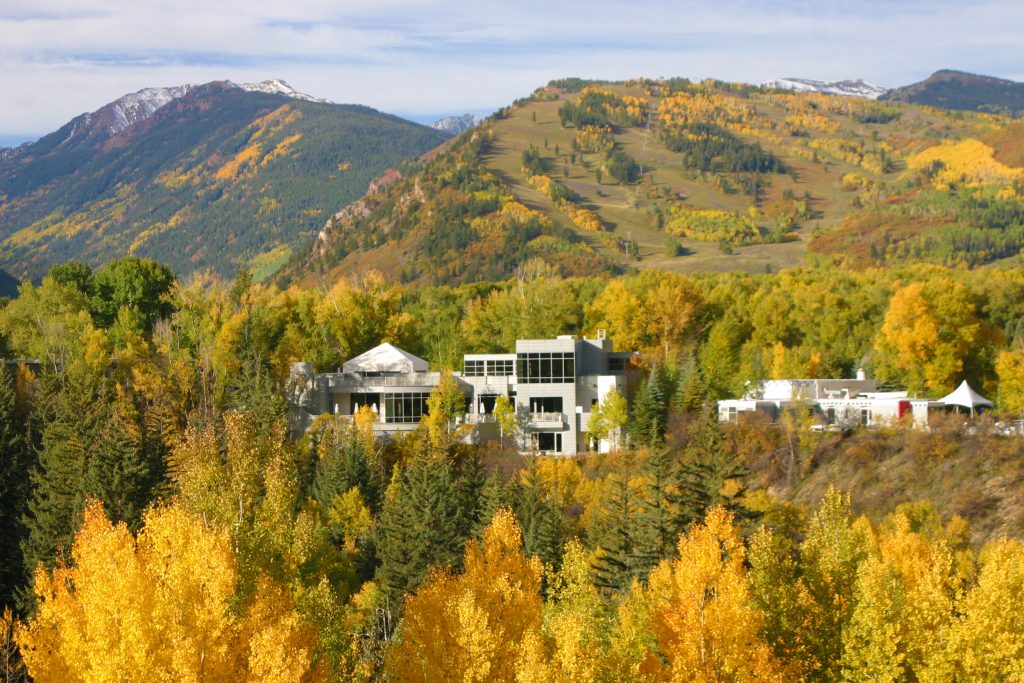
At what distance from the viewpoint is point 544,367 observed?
76312mm

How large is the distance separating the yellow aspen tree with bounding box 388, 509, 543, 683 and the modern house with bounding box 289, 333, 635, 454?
25.6 meters

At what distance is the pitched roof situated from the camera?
79.6 metres

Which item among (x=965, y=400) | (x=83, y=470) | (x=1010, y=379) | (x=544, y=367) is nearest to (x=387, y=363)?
(x=544, y=367)

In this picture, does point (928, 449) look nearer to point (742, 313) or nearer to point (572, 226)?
point (742, 313)

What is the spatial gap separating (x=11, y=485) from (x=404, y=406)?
74.1 feet

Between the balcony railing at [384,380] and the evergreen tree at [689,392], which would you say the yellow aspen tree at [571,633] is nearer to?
the evergreen tree at [689,392]

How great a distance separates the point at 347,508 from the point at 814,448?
24640 mm

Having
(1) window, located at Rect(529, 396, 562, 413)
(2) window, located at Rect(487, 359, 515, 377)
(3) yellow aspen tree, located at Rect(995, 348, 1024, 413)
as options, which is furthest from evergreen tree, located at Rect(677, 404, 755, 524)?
(3) yellow aspen tree, located at Rect(995, 348, 1024, 413)

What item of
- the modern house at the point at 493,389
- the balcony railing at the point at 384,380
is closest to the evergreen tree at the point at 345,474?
the modern house at the point at 493,389

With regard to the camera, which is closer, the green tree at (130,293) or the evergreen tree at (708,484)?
the evergreen tree at (708,484)

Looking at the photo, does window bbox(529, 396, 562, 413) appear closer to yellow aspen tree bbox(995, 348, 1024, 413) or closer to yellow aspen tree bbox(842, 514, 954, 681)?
yellow aspen tree bbox(995, 348, 1024, 413)

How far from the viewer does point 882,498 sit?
6425 centimetres

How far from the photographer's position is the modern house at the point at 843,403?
7162 cm

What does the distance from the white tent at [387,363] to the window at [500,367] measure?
15.4 ft
